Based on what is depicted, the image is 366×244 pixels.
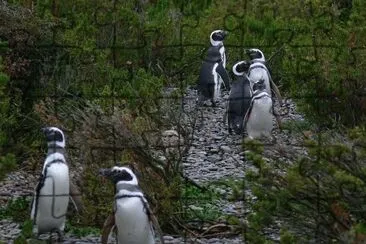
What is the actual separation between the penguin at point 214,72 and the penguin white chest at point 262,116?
141 cm

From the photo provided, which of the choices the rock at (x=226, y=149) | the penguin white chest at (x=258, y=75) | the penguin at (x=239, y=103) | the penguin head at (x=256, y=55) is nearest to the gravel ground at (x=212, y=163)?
the rock at (x=226, y=149)

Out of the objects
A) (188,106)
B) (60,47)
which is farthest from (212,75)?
(60,47)

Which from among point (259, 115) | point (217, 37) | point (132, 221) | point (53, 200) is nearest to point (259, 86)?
point (259, 115)

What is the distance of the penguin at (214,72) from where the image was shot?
10.6 meters

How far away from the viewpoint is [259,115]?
902cm

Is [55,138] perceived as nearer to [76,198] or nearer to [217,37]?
[76,198]

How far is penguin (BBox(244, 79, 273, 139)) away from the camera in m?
9.01

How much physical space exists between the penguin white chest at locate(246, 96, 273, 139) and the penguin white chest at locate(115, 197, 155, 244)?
3.17m

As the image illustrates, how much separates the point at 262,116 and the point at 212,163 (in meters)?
0.75

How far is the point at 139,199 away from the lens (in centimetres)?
592

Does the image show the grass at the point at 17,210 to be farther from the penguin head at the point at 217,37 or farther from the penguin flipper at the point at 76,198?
the penguin head at the point at 217,37

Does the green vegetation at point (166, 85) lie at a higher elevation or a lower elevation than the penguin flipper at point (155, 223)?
higher

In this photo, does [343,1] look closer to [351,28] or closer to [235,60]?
[235,60]

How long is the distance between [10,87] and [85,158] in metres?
2.12
